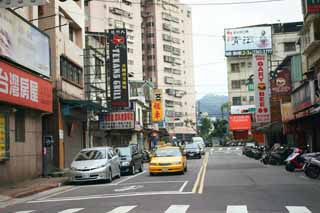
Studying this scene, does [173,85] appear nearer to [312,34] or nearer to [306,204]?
[312,34]

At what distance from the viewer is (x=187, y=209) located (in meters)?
12.7

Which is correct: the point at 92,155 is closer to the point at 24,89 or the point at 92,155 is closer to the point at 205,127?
the point at 24,89

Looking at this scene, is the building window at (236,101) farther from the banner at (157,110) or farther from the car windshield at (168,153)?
the car windshield at (168,153)

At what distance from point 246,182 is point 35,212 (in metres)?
9.05

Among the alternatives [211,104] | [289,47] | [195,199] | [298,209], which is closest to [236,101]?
[289,47]

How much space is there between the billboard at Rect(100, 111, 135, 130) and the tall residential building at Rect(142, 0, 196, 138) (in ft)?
235

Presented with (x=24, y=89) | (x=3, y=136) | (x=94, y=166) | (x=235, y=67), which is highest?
(x=235, y=67)

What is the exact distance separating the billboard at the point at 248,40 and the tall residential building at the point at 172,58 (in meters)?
34.7

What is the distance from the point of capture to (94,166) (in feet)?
76.7

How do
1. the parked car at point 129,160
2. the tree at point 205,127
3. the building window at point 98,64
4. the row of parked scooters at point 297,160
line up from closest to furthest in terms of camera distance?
the row of parked scooters at point 297,160 → the parked car at point 129,160 → the building window at point 98,64 → the tree at point 205,127

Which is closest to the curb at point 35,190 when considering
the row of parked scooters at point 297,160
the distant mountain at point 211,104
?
the row of parked scooters at point 297,160

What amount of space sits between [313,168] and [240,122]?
65844mm

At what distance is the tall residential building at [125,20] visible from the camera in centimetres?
9514

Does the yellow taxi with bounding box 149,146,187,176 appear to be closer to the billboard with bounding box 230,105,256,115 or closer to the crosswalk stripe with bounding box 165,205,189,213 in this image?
the crosswalk stripe with bounding box 165,205,189,213
